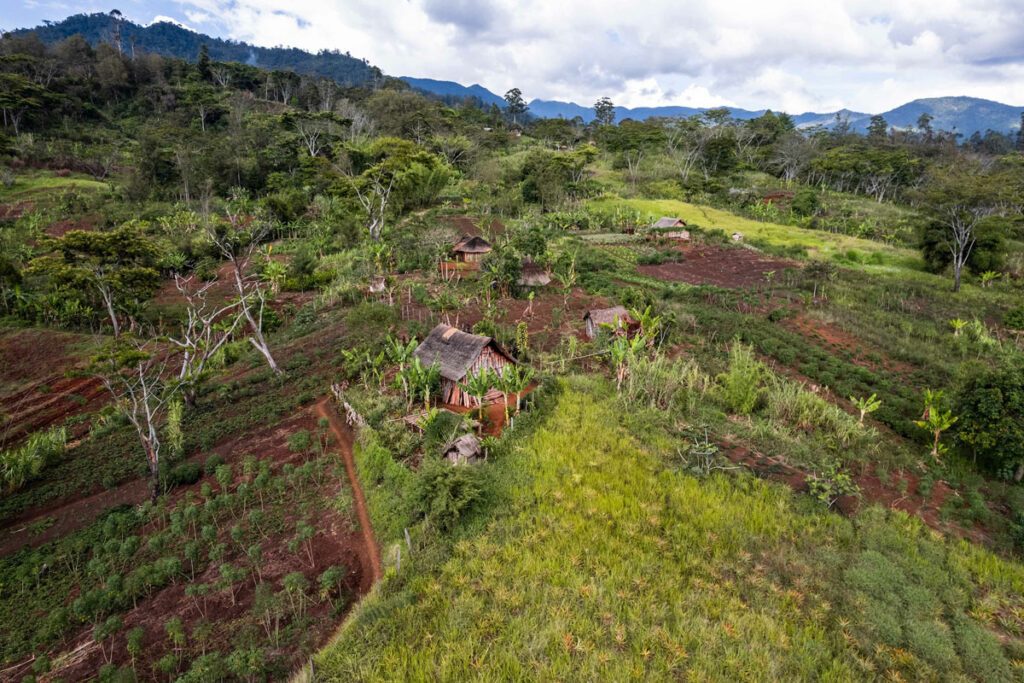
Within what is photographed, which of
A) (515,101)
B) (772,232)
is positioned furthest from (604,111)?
(772,232)

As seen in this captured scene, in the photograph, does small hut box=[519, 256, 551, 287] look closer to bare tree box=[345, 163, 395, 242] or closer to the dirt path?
bare tree box=[345, 163, 395, 242]

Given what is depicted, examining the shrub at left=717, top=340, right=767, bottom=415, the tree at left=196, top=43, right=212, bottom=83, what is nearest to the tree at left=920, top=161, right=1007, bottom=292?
the shrub at left=717, top=340, right=767, bottom=415

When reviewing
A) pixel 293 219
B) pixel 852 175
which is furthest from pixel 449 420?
pixel 852 175

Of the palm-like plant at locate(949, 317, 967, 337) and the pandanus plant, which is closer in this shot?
the pandanus plant

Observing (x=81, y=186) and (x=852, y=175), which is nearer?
(x=81, y=186)

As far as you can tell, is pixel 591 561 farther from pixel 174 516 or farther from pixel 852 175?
pixel 852 175

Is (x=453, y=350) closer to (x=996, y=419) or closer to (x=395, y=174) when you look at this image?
(x=996, y=419)

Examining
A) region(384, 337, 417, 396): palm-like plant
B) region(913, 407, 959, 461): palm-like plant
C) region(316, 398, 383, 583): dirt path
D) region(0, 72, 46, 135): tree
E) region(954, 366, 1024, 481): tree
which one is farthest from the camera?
region(0, 72, 46, 135): tree
